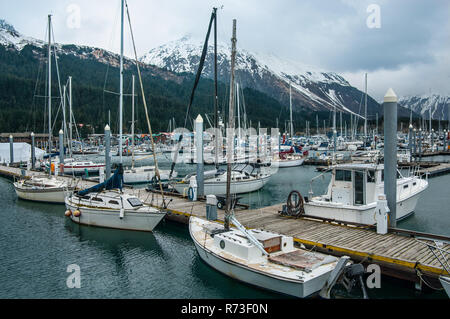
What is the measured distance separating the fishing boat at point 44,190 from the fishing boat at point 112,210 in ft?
19.9

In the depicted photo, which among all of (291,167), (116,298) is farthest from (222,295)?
(291,167)

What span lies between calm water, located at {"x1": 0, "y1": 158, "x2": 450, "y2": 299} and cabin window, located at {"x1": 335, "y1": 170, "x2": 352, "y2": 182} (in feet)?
21.1

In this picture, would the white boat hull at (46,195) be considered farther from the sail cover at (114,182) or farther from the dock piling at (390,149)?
the dock piling at (390,149)

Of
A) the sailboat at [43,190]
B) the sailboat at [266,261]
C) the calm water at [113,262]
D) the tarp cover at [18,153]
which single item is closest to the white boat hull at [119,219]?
the calm water at [113,262]

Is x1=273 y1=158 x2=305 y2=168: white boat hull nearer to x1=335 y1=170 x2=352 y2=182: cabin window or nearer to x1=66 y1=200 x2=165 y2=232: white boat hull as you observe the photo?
x1=335 y1=170 x2=352 y2=182: cabin window

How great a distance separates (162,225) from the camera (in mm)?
21594

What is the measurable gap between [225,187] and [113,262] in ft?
49.6

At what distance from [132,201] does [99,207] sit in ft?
8.15

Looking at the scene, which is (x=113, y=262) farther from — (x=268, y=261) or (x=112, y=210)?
(x=268, y=261)

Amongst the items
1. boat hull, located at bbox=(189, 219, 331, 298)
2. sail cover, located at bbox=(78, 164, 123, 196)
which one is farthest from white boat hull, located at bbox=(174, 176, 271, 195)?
boat hull, located at bbox=(189, 219, 331, 298)

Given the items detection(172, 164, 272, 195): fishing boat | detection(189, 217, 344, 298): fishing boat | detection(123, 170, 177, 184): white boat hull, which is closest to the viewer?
detection(189, 217, 344, 298): fishing boat

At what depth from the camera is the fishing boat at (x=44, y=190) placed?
2836 cm

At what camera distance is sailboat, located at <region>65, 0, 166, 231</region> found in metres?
19.5

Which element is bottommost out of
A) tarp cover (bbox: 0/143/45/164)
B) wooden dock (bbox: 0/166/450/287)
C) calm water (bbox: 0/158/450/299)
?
calm water (bbox: 0/158/450/299)
